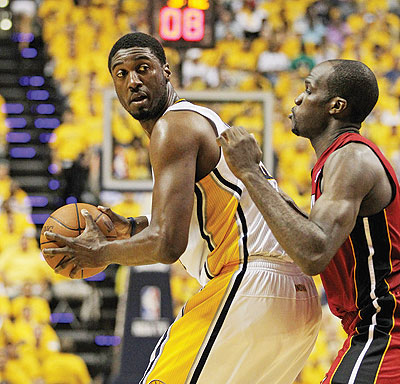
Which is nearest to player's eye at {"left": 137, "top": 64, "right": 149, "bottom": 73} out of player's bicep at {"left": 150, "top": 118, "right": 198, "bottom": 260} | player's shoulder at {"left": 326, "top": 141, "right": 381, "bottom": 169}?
player's bicep at {"left": 150, "top": 118, "right": 198, "bottom": 260}

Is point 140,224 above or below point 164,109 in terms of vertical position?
below

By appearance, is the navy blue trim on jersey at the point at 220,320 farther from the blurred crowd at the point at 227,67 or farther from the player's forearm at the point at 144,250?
the blurred crowd at the point at 227,67

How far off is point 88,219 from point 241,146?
74 cm

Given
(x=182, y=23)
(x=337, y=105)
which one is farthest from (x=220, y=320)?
(x=182, y=23)

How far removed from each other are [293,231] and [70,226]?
1.05m

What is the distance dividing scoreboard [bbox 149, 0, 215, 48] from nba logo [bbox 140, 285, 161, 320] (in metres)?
2.34

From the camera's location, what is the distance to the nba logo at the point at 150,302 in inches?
268

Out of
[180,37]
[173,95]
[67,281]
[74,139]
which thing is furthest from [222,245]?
[74,139]

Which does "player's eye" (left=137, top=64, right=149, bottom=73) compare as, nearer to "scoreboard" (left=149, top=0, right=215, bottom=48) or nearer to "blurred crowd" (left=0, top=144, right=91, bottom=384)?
"scoreboard" (left=149, top=0, right=215, bottom=48)

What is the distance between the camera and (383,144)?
1048cm

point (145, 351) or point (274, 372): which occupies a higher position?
point (274, 372)

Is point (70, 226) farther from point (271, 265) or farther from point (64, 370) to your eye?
point (64, 370)

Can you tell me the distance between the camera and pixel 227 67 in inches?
438

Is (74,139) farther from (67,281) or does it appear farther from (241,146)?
(241,146)
